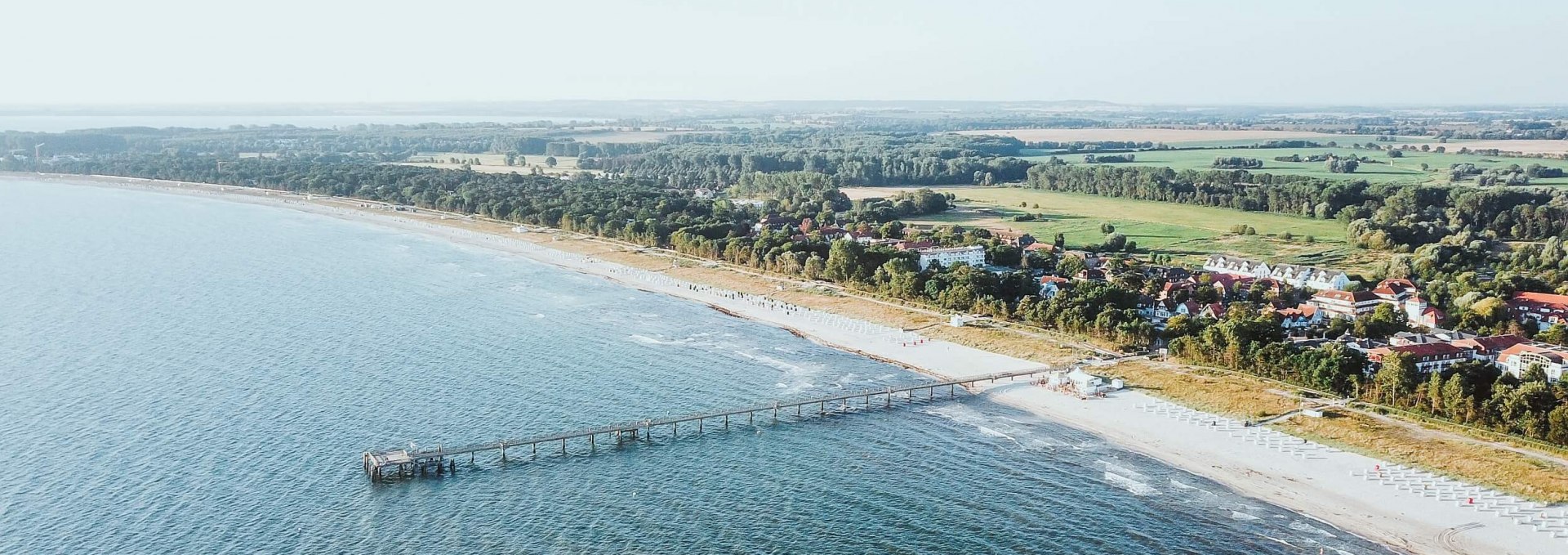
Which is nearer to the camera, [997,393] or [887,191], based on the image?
[997,393]

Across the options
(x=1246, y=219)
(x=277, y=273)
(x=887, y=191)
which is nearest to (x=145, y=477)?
(x=277, y=273)

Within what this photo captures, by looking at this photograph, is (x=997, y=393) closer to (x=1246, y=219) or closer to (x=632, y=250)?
(x=632, y=250)

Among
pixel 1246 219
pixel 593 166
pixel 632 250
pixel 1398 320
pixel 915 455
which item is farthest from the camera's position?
pixel 593 166

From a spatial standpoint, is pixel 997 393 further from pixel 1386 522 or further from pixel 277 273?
pixel 277 273

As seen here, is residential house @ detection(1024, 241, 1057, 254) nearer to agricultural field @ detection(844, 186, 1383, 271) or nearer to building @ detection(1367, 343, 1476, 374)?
agricultural field @ detection(844, 186, 1383, 271)

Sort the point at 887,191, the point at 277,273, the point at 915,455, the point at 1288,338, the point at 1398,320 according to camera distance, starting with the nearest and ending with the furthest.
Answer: the point at 915,455 < the point at 1288,338 < the point at 1398,320 < the point at 277,273 < the point at 887,191

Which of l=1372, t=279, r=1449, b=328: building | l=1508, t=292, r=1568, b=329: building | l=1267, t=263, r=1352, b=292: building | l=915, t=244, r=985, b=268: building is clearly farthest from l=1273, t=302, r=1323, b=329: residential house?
l=915, t=244, r=985, b=268: building

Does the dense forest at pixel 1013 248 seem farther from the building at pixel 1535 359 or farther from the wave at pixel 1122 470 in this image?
the wave at pixel 1122 470

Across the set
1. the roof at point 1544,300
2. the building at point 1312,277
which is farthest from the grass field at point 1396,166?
the roof at point 1544,300
